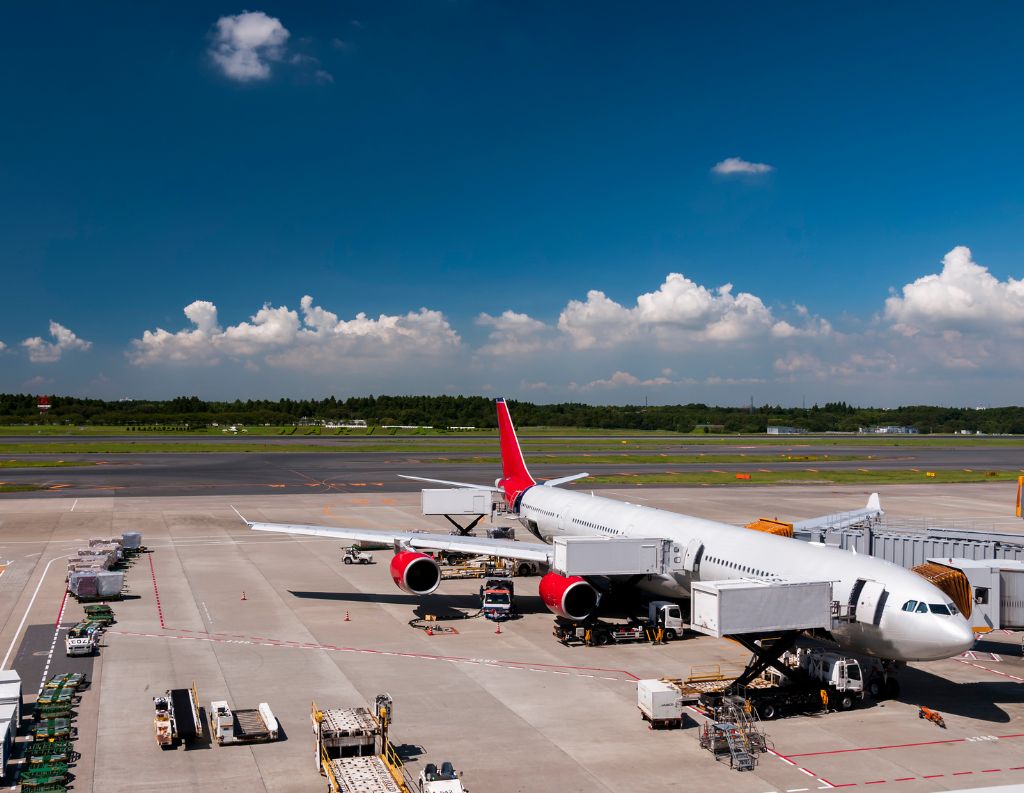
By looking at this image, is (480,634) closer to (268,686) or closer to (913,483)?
(268,686)

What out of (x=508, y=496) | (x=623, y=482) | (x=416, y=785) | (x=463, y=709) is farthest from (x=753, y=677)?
(x=623, y=482)

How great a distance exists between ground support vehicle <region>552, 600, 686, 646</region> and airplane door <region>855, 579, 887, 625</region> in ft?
28.4

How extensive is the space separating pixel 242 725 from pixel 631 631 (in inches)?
590

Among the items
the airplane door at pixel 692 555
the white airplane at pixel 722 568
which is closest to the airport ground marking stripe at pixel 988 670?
the white airplane at pixel 722 568

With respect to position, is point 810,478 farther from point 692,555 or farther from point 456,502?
point 692,555

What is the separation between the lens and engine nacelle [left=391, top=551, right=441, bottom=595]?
3403 centimetres

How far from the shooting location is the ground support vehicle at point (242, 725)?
20.6 m

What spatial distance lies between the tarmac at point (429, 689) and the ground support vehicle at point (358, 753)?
1.94 ft

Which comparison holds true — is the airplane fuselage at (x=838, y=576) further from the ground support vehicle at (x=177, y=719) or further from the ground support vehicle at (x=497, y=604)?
the ground support vehicle at (x=177, y=719)

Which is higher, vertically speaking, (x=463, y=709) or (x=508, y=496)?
(x=508, y=496)

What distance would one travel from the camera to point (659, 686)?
73.3 feet

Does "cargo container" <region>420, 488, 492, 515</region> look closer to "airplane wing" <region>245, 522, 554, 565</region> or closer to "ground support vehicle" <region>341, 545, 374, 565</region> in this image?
"ground support vehicle" <region>341, 545, 374, 565</region>

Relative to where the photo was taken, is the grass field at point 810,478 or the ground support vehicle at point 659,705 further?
the grass field at point 810,478

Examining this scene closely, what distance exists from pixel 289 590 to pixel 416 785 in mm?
22389
